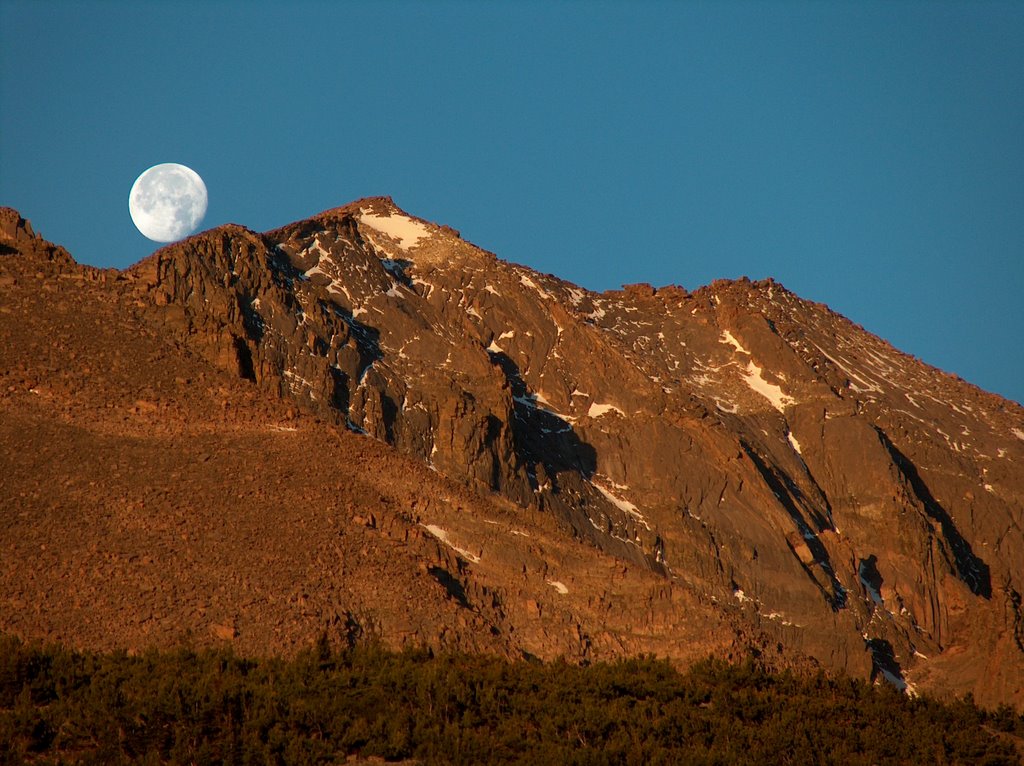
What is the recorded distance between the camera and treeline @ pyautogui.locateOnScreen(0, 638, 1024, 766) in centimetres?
4509

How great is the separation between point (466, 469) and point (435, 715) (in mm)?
37157

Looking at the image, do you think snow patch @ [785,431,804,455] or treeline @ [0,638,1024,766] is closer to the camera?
treeline @ [0,638,1024,766]

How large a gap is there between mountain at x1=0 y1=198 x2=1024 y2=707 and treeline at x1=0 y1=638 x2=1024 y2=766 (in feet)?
34.8

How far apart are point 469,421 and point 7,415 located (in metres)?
24.7

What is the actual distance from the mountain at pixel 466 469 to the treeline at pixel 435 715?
34.8ft

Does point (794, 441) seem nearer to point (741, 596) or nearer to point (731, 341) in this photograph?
point (731, 341)

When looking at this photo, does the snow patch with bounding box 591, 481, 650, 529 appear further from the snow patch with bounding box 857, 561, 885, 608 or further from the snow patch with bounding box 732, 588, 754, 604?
the snow patch with bounding box 857, 561, 885, 608

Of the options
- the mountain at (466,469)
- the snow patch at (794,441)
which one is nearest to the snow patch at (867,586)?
the mountain at (466,469)

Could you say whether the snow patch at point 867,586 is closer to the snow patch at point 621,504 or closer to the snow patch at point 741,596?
the snow patch at point 741,596

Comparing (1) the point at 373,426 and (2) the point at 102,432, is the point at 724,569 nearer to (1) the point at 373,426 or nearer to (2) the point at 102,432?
(1) the point at 373,426

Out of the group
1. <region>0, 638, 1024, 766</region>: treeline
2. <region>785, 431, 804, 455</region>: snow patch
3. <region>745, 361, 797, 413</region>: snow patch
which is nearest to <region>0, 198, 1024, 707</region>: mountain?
<region>785, 431, 804, 455</region>: snow patch

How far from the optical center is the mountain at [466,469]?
69.6 m

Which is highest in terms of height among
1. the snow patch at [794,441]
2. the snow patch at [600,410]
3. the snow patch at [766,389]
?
the snow patch at [766,389]

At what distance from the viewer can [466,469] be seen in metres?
86.4
